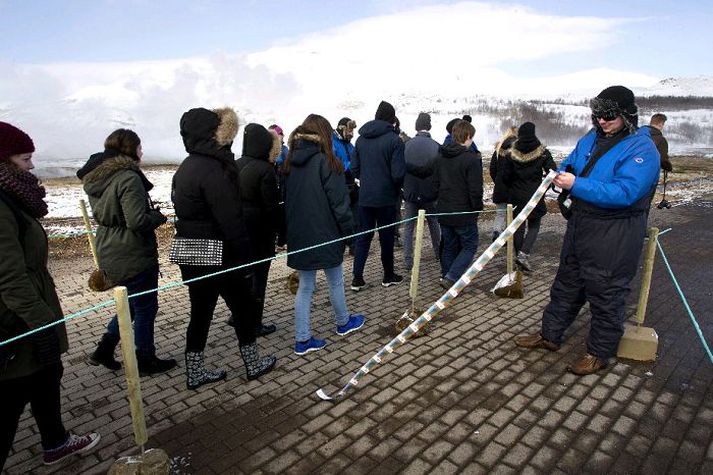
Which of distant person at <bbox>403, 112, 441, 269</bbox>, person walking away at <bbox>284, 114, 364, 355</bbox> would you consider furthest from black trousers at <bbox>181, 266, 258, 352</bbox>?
distant person at <bbox>403, 112, 441, 269</bbox>

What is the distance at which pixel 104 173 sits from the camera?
12.2 feet

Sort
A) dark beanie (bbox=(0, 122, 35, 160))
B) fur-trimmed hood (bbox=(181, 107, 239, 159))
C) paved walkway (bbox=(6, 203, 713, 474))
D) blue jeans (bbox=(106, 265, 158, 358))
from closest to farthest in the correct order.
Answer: dark beanie (bbox=(0, 122, 35, 160))
paved walkway (bbox=(6, 203, 713, 474))
fur-trimmed hood (bbox=(181, 107, 239, 159))
blue jeans (bbox=(106, 265, 158, 358))

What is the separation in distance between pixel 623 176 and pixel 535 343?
179 cm

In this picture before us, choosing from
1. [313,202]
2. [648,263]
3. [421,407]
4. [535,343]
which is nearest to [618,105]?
[648,263]

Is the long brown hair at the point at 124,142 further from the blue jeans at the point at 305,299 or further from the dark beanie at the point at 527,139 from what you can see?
the dark beanie at the point at 527,139

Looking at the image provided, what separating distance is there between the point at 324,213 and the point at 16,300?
7.79 ft

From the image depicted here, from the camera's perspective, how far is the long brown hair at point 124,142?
12.5 ft

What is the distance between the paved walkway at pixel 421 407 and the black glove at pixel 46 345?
832 millimetres

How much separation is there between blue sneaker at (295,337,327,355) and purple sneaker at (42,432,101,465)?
175cm

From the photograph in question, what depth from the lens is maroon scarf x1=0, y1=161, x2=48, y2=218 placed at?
8.54 feet

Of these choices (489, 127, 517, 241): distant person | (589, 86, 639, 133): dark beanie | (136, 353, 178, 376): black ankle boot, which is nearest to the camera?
(589, 86, 639, 133): dark beanie

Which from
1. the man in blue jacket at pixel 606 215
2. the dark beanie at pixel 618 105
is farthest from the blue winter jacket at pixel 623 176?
the dark beanie at pixel 618 105

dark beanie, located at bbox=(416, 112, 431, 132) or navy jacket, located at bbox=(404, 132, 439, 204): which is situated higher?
dark beanie, located at bbox=(416, 112, 431, 132)

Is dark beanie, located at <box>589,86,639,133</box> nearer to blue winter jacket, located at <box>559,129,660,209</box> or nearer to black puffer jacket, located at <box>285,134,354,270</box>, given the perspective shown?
blue winter jacket, located at <box>559,129,660,209</box>
